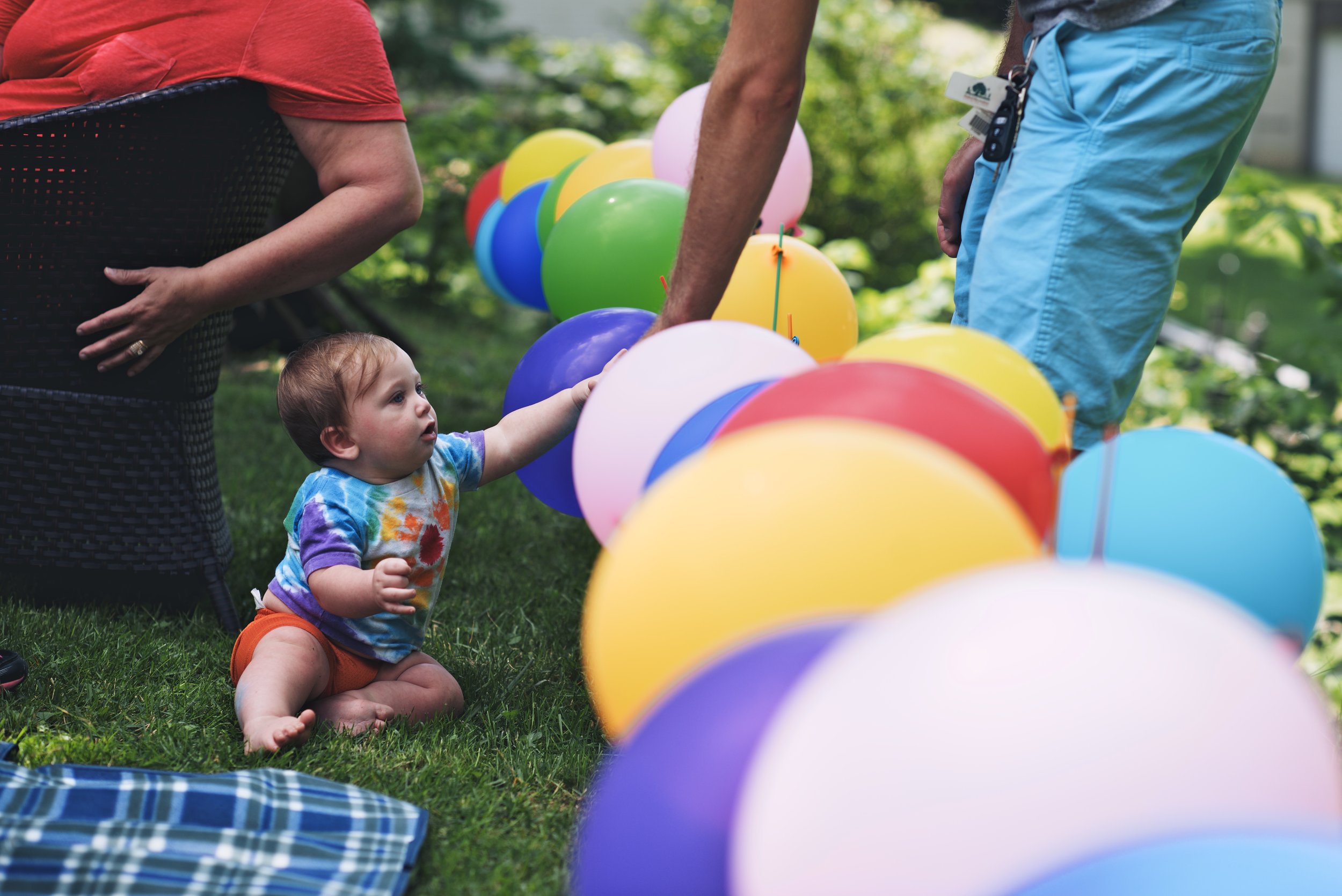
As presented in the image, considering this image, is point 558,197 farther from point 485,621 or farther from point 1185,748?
point 1185,748

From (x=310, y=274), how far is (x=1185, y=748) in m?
2.07

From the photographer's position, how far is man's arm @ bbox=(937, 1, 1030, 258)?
7.38ft

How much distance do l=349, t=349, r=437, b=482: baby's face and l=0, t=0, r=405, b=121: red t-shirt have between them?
0.59 metres

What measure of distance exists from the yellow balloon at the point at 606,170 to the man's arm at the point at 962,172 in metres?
1.61

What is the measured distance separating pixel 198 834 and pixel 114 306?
3.79 ft

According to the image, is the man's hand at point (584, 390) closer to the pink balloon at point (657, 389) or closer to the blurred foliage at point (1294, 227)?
the pink balloon at point (657, 389)

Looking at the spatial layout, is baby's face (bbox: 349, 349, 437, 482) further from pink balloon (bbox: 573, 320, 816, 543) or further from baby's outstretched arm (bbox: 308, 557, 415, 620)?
pink balloon (bbox: 573, 320, 816, 543)

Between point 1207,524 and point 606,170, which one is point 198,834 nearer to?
point 1207,524

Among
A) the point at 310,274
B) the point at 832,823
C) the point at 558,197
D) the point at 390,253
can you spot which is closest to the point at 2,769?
the point at 310,274

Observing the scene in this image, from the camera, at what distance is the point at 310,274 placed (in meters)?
2.48

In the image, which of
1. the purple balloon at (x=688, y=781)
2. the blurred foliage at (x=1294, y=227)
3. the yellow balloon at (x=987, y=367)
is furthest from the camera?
the blurred foliage at (x=1294, y=227)

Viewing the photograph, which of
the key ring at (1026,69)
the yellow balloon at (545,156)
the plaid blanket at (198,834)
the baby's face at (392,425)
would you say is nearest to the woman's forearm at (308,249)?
the baby's face at (392,425)

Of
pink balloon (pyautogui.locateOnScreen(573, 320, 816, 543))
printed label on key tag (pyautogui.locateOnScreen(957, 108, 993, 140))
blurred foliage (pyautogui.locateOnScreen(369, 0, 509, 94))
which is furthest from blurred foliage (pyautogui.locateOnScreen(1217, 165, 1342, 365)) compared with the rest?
blurred foliage (pyautogui.locateOnScreen(369, 0, 509, 94))

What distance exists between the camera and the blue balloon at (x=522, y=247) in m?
4.40
